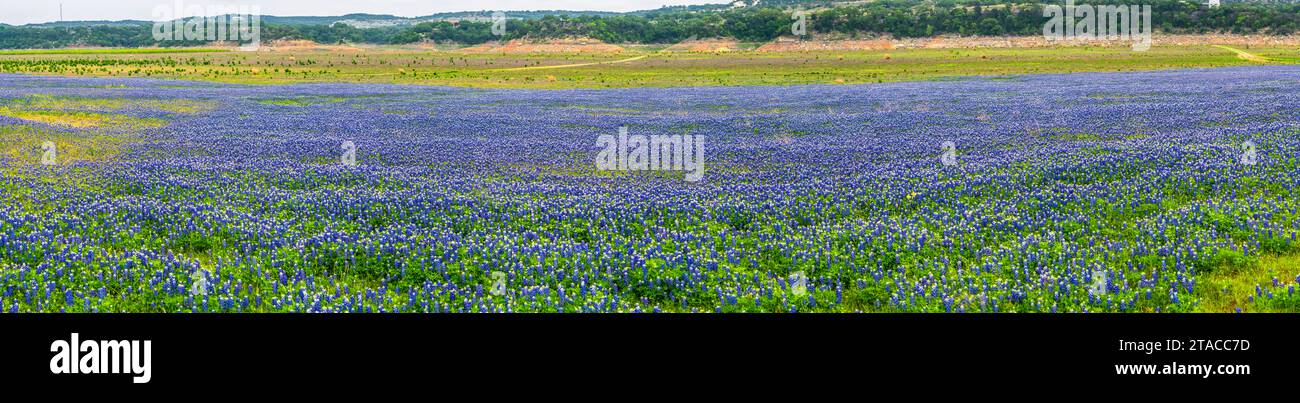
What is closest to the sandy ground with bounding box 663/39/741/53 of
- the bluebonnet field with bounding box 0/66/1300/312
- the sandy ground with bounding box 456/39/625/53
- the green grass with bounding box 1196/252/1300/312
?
the sandy ground with bounding box 456/39/625/53

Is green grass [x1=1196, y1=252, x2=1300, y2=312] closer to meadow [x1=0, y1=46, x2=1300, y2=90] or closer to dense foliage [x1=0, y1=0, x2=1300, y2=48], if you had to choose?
meadow [x1=0, y1=46, x2=1300, y2=90]

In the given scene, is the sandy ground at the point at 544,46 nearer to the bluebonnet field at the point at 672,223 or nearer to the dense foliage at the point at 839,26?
the dense foliage at the point at 839,26

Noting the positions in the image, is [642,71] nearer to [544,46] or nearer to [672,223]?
[672,223]

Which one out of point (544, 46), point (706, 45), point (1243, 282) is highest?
point (544, 46)

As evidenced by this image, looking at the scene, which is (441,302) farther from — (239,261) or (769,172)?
(769,172)

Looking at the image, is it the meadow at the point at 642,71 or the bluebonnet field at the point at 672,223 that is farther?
the meadow at the point at 642,71

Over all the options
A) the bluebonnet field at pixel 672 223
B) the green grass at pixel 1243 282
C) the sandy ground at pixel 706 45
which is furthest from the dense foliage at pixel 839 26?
the green grass at pixel 1243 282

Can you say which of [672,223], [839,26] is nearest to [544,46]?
[839,26]

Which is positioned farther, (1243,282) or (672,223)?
(672,223)
